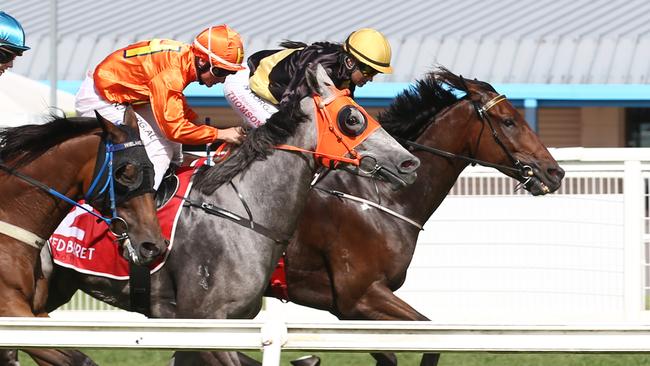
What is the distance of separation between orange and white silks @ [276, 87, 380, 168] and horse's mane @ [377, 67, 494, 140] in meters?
1.35

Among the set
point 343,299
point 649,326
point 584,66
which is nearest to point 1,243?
point 343,299

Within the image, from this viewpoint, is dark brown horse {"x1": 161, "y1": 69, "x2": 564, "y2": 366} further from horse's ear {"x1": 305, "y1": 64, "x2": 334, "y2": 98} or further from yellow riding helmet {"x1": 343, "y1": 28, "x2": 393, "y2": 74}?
horse's ear {"x1": 305, "y1": 64, "x2": 334, "y2": 98}

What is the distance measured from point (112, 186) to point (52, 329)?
0.78 m

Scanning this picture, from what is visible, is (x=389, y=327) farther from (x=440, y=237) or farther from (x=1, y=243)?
(x=440, y=237)

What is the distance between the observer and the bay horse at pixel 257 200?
5090 millimetres

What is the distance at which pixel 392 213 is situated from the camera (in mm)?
6285

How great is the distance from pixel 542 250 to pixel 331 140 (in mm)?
3522

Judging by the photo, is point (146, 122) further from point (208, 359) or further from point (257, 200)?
point (208, 359)

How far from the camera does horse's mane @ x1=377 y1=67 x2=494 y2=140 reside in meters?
6.57

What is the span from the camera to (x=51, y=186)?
4832mm

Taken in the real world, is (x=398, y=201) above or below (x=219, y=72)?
below

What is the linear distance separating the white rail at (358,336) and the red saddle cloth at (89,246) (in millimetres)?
1216

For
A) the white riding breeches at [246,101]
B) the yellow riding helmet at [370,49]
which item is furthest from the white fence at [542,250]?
the yellow riding helmet at [370,49]

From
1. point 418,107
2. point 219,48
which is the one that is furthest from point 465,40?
point 219,48
